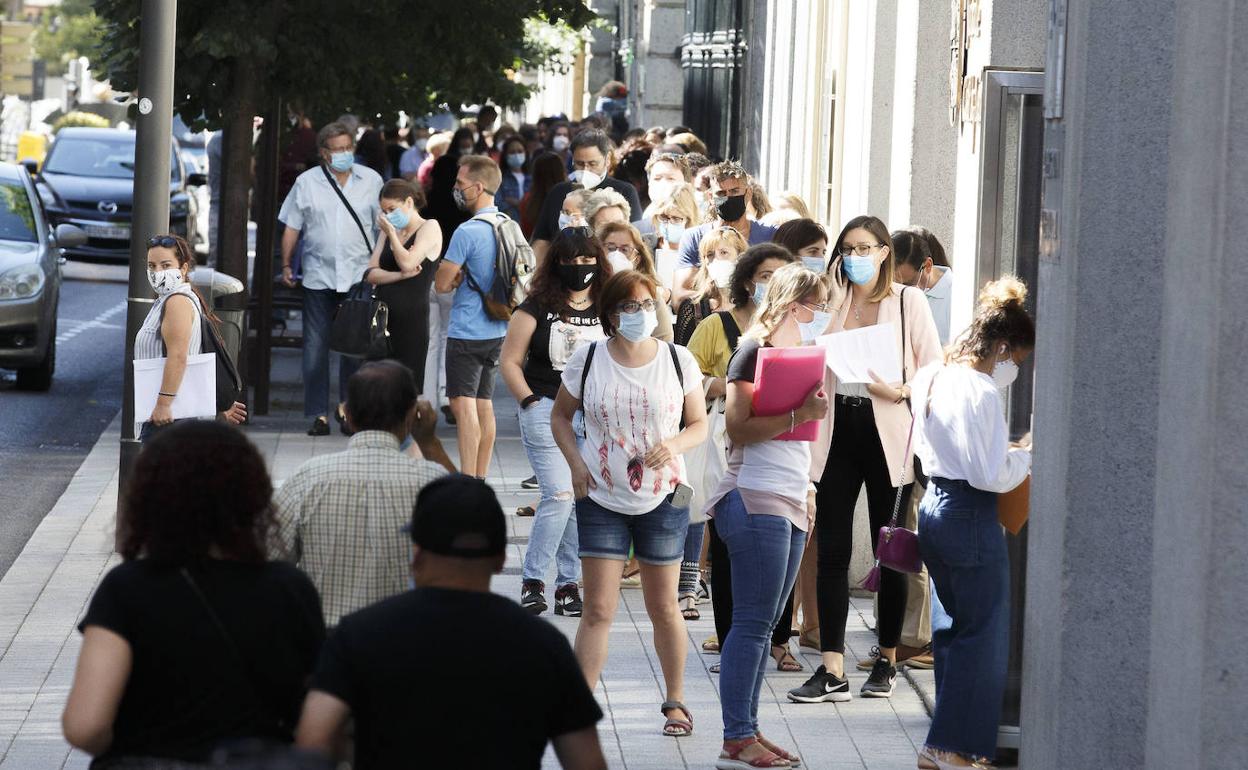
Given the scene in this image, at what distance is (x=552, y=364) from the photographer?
29.6 ft

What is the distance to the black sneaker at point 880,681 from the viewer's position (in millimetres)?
8164

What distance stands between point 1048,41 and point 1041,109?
1330mm

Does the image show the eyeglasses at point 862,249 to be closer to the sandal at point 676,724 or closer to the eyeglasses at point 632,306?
the eyeglasses at point 632,306

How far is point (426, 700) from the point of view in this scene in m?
3.75

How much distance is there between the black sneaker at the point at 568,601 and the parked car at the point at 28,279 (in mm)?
8296

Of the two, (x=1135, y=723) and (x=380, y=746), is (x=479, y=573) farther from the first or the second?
(x=1135, y=723)

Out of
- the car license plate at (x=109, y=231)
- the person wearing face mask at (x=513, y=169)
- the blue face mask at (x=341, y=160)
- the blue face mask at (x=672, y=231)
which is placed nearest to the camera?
the blue face mask at (x=672, y=231)

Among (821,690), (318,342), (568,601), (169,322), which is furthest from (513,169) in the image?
(821,690)

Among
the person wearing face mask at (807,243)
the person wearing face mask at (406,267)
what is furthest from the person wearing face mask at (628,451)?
the person wearing face mask at (406,267)

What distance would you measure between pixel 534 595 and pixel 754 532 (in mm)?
2516

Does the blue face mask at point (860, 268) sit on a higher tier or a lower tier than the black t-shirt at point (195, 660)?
higher

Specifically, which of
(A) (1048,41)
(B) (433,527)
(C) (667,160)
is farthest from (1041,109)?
(C) (667,160)

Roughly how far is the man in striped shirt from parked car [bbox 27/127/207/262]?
22064mm

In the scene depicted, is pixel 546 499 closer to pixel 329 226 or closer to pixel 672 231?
pixel 672 231
